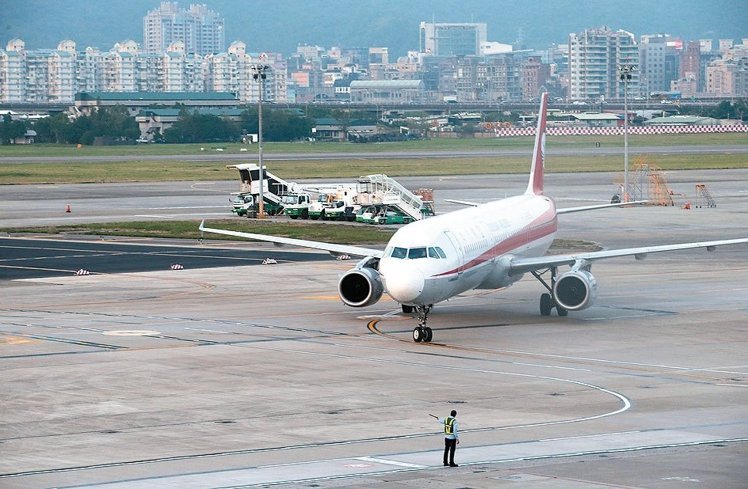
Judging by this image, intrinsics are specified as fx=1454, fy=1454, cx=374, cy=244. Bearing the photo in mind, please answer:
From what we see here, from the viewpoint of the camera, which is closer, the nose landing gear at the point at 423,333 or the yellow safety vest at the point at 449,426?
the yellow safety vest at the point at 449,426

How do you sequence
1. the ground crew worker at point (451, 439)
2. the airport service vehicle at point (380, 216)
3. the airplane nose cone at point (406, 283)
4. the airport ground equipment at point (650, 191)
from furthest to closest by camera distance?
the airport ground equipment at point (650, 191), the airport service vehicle at point (380, 216), the airplane nose cone at point (406, 283), the ground crew worker at point (451, 439)

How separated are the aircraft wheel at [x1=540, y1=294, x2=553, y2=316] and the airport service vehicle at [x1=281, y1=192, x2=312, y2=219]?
56048 mm

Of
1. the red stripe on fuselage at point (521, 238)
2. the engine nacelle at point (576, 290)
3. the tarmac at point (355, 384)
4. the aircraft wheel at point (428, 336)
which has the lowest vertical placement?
the tarmac at point (355, 384)

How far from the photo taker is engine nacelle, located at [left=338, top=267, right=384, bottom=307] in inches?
2196

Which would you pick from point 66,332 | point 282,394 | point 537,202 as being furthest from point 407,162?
point 282,394

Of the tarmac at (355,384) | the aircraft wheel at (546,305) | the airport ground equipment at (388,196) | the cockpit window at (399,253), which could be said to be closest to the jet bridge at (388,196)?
the airport ground equipment at (388,196)

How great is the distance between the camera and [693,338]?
2068 inches

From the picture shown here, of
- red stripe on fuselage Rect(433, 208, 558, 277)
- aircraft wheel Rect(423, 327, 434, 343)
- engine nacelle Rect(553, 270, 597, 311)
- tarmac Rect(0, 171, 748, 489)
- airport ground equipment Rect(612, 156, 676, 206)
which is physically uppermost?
red stripe on fuselage Rect(433, 208, 558, 277)

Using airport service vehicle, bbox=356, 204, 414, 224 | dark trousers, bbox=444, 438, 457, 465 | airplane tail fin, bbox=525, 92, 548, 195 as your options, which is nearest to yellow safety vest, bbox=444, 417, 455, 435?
dark trousers, bbox=444, 438, 457, 465

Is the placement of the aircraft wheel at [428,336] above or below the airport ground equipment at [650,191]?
below

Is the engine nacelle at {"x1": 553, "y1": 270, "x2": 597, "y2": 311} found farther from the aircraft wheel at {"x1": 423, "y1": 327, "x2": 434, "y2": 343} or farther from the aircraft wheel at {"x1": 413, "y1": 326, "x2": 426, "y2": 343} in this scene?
the aircraft wheel at {"x1": 413, "y1": 326, "x2": 426, "y2": 343}

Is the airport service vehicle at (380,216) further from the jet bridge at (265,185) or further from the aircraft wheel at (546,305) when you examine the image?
the aircraft wheel at (546,305)

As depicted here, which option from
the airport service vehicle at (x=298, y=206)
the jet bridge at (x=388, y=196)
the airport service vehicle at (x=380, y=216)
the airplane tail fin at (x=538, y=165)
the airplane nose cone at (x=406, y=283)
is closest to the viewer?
the airplane nose cone at (x=406, y=283)

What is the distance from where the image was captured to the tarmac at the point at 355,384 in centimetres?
3266
